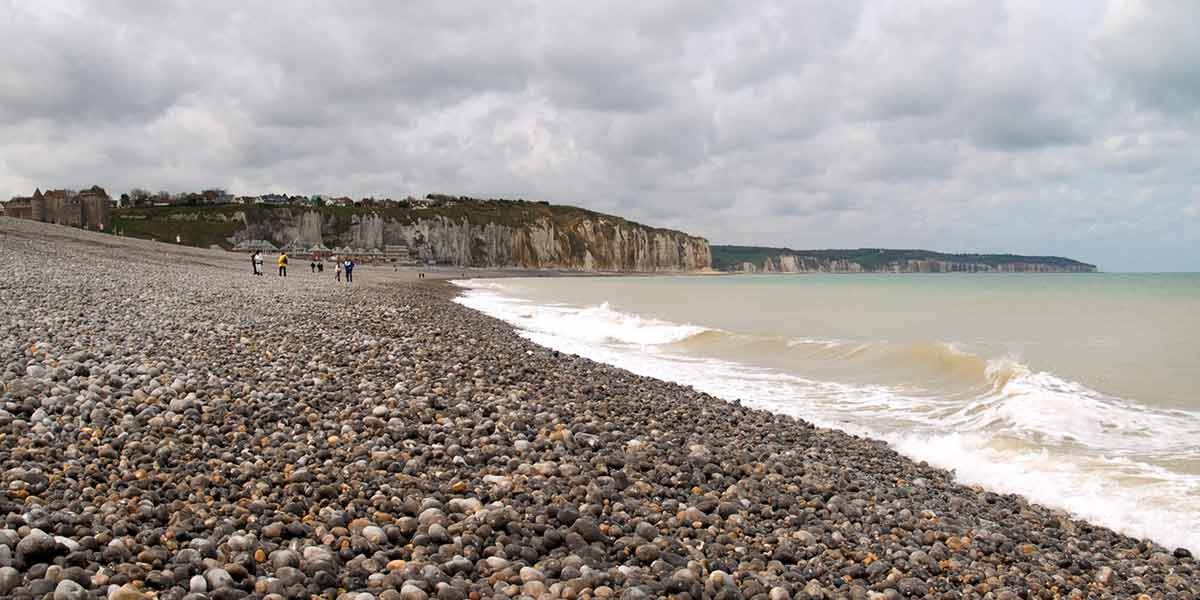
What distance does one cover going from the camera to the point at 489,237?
151875 mm

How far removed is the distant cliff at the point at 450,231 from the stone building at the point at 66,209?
2792mm

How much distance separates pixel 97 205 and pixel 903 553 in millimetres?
131386

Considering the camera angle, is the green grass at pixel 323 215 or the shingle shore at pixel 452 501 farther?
the green grass at pixel 323 215

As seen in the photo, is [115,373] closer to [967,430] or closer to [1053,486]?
[1053,486]

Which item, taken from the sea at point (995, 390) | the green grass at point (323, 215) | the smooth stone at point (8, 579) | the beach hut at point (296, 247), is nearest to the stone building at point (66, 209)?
the green grass at point (323, 215)

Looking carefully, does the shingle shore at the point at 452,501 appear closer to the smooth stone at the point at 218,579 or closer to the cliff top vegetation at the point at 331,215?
the smooth stone at the point at 218,579

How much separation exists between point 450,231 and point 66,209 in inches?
2472

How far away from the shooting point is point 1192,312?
3803cm

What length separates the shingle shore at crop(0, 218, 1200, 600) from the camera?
12.0 feet

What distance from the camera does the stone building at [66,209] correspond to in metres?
104

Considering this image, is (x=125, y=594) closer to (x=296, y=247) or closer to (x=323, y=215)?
(x=296, y=247)

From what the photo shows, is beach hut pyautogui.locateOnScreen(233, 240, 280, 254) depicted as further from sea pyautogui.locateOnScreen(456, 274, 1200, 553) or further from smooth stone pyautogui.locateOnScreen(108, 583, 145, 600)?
smooth stone pyautogui.locateOnScreen(108, 583, 145, 600)

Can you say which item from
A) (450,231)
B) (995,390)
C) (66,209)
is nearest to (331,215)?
(450,231)

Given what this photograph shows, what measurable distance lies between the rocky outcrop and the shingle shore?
12524 centimetres
